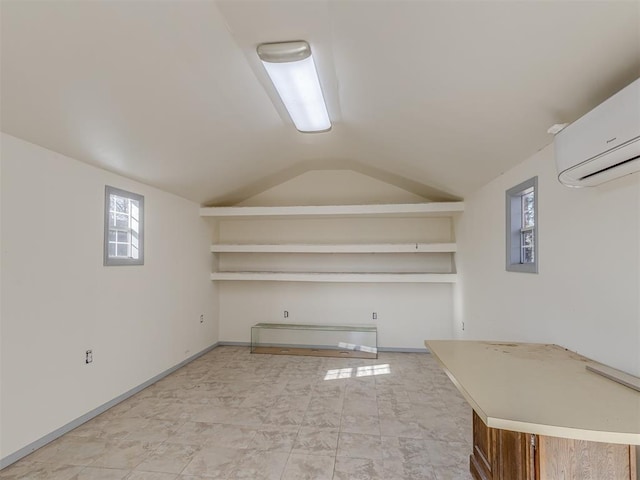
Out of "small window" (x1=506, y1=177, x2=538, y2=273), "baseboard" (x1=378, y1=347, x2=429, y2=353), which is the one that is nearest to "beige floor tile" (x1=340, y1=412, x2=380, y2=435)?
"small window" (x1=506, y1=177, x2=538, y2=273)

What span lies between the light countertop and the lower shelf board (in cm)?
300

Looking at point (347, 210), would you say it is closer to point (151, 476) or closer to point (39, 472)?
point (151, 476)

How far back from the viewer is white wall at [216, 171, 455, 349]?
5152 mm

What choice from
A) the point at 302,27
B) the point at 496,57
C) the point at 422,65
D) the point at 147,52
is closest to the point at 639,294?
the point at 496,57

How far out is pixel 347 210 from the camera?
4617mm

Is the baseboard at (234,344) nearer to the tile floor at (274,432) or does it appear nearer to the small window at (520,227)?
the tile floor at (274,432)

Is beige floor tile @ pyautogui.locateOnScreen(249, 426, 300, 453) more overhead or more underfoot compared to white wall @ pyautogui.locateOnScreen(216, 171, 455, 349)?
more underfoot

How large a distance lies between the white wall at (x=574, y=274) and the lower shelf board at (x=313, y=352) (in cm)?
204

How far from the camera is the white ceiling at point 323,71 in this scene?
4.91 feet

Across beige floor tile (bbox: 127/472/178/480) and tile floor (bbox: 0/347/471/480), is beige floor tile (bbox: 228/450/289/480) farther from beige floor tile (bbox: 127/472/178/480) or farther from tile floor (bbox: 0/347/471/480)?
beige floor tile (bbox: 127/472/178/480)

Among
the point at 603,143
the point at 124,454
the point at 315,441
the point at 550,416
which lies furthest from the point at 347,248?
the point at 550,416

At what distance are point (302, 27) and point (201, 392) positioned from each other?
3.59m

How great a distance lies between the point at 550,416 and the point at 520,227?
6.95 ft

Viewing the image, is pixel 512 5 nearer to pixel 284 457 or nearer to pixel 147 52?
pixel 147 52
